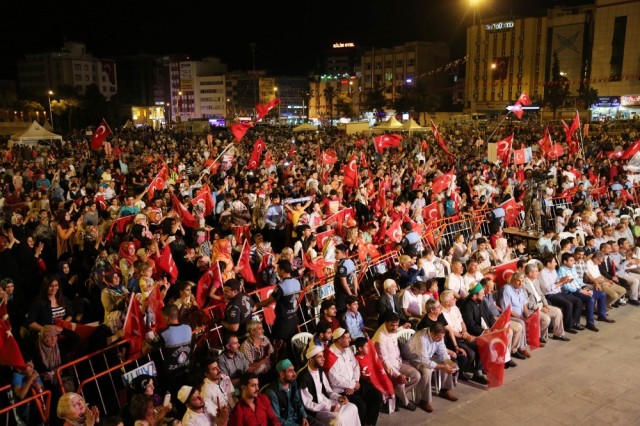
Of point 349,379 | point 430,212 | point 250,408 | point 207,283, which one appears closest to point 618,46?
point 430,212

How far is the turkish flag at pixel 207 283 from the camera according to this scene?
7035mm

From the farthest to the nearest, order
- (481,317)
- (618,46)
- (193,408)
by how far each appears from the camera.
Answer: (618,46)
(481,317)
(193,408)

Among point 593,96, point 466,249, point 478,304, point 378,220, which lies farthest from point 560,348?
point 593,96

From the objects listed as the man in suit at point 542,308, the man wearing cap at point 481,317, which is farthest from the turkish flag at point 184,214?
the man in suit at point 542,308

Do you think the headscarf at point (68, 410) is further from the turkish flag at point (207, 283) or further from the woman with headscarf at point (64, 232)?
the woman with headscarf at point (64, 232)

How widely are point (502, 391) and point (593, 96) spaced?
207 feet

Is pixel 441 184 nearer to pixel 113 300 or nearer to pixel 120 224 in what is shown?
pixel 120 224

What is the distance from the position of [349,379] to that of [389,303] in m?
1.64

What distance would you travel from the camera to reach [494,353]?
268 inches

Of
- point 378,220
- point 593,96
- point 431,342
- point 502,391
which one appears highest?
point 593,96

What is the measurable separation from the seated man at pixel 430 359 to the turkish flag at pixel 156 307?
2.93 metres

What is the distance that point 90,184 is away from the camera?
598 inches

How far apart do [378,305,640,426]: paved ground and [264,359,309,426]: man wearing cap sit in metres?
1.11

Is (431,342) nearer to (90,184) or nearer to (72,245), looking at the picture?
(72,245)
